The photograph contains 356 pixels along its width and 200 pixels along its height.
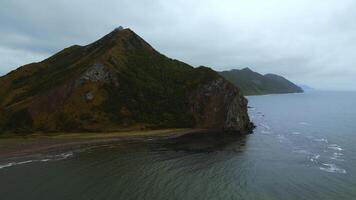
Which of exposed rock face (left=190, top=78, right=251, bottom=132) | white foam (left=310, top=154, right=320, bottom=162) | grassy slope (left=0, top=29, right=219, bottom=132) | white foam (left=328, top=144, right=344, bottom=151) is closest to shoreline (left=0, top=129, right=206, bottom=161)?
grassy slope (left=0, top=29, right=219, bottom=132)

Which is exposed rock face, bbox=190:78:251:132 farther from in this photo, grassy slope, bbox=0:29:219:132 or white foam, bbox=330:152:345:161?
white foam, bbox=330:152:345:161

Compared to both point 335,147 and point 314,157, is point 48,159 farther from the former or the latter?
point 335,147

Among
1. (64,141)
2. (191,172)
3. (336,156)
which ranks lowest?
(336,156)

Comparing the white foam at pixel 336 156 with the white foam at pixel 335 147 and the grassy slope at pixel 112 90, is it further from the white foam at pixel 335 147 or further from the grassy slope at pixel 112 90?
the grassy slope at pixel 112 90

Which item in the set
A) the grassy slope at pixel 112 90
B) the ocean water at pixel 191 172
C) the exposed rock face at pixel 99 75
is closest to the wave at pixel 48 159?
the ocean water at pixel 191 172

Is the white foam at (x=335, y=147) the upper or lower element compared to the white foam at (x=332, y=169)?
upper

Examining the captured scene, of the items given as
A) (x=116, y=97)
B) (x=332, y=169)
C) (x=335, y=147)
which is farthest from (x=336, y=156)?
(x=116, y=97)
